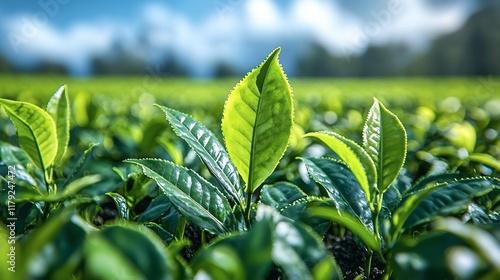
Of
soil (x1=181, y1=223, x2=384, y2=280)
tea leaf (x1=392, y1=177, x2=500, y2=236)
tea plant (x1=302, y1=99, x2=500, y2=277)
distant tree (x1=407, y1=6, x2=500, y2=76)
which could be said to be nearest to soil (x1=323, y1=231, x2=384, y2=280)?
soil (x1=181, y1=223, x2=384, y2=280)

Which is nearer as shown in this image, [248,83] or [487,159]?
[248,83]

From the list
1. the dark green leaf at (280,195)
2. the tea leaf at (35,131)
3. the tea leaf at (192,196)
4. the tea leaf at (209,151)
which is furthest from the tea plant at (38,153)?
the dark green leaf at (280,195)

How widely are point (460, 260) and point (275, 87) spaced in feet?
1.92

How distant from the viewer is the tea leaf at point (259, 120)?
1129 millimetres

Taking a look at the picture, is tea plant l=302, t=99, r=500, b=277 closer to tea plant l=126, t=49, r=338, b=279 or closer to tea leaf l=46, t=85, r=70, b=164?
tea plant l=126, t=49, r=338, b=279

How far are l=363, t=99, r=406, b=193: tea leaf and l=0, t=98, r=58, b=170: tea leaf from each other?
30.7 inches

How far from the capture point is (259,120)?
1.16 m

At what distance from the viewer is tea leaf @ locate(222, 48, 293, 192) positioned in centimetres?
113

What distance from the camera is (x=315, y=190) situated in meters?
1.56

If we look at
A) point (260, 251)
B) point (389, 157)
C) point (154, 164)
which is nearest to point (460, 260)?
point (260, 251)

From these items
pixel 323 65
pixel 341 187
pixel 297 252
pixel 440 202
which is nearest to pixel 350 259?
pixel 341 187

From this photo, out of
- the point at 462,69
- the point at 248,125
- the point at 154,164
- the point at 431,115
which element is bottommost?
the point at 462,69

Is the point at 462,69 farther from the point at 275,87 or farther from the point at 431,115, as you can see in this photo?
the point at 275,87

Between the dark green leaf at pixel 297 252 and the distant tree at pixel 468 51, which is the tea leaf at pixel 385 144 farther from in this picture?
the distant tree at pixel 468 51
